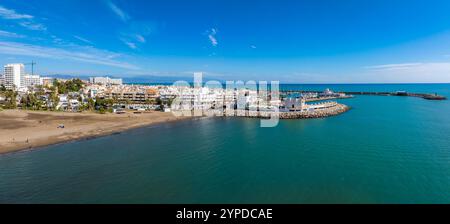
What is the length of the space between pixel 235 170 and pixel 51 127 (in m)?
17.9

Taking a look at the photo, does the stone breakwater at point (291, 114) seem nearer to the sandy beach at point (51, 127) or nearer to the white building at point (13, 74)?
the sandy beach at point (51, 127)

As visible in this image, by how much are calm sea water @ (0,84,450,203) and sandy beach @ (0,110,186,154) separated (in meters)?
1.88

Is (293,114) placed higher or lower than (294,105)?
lower

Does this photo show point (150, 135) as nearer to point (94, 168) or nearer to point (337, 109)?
point (94, 168)

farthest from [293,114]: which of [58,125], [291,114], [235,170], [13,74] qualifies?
[13,74]

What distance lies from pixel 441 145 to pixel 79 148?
943 inches

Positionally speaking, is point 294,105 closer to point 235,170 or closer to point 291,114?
point 291,114

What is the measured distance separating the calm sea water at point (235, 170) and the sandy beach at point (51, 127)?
188 centimetres

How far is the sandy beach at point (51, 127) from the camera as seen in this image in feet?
50.8

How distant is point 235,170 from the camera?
1123 centimetres

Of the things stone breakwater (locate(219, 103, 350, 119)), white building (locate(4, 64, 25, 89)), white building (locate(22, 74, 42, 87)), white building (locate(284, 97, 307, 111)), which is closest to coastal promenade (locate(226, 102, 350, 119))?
stone breakwater (locate(219, 103, 350, 119))

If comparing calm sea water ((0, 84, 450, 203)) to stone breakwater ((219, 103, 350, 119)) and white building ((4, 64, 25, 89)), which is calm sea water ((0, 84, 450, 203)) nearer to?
stone breakwater ((219, 103, 350, 119))

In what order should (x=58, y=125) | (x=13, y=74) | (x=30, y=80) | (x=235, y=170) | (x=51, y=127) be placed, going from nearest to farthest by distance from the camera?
(x=235, y=170)
(x=51, y=127)
(x=58, y=125)
(x=13, y=74)
(x=30, y=80)

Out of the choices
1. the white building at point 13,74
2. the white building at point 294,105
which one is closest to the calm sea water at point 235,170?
the white building at point 294,105
